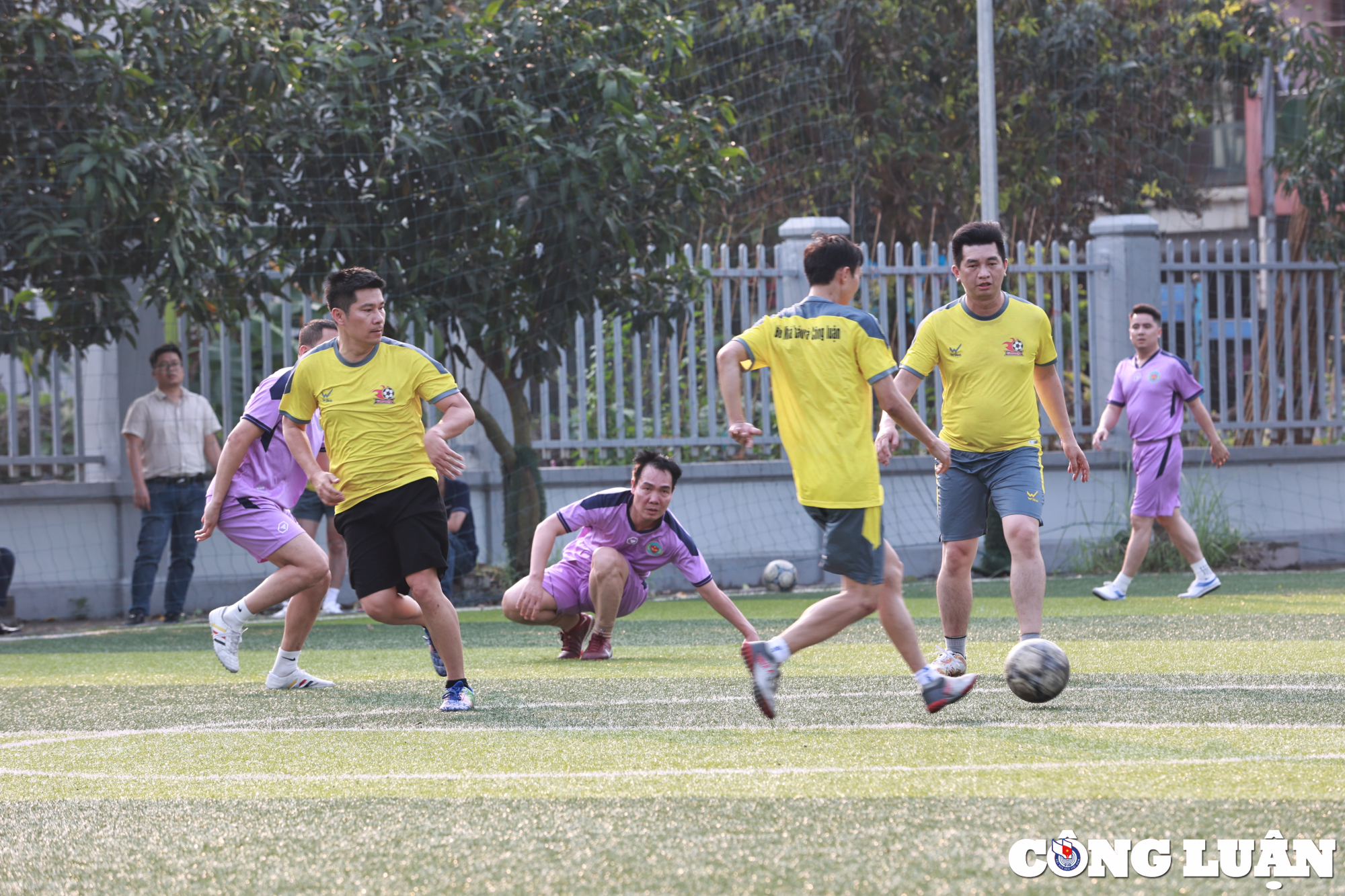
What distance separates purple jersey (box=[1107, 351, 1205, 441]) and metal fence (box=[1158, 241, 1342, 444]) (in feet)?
11.4

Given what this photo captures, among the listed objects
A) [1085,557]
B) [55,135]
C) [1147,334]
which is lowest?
[1085,557]

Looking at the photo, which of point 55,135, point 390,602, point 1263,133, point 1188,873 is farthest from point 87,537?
point 1263,133

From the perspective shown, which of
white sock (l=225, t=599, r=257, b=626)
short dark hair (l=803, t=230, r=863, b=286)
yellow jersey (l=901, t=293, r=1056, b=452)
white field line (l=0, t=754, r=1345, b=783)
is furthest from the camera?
white sock (l=225, t=599, r=257, b=626)

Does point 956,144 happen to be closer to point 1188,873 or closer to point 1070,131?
point 1070,131

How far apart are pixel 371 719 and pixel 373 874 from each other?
2516 mm

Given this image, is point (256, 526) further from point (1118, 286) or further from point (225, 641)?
point (1118, 286)

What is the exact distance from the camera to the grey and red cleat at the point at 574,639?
7723 millimetres

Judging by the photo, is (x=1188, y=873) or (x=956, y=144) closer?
(x=1188, y=873)

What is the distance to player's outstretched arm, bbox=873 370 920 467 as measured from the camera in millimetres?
5723

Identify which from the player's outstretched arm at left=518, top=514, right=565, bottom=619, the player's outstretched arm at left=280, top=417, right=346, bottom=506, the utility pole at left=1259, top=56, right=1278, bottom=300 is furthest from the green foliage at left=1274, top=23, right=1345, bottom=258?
the player's outstretched arm at left=280, top=417, right=346, bottom=506

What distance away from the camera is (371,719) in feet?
18.6

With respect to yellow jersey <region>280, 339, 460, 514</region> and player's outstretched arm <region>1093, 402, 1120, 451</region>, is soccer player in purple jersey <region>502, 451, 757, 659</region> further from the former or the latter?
player's outstretched arm <region>1093, 402, 1120, 451</region>

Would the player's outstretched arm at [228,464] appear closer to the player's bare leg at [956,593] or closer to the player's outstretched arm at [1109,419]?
the player's bare leg at [956,593]

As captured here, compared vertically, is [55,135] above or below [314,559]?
above
